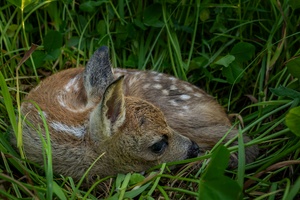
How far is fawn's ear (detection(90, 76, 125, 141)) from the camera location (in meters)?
3.00

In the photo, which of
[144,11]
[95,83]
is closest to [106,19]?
[144,11]

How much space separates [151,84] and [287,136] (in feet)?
2.89

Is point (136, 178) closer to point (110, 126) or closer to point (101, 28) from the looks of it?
point (110, 126)

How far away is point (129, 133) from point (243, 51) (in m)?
1.12

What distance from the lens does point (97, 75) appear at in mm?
3451

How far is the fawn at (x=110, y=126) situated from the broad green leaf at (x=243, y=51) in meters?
0.46

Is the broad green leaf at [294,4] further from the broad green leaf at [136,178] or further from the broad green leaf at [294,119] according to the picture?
the broad green leaf at [136,178]

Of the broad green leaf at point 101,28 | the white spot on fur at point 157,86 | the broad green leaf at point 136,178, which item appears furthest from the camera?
the broad green leaf at point 101,28

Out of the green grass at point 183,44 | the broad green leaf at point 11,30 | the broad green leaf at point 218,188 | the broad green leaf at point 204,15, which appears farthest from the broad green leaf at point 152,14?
the broad green leaf at point 218,188

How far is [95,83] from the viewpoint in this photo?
3441 mm

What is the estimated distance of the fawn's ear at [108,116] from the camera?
300cm

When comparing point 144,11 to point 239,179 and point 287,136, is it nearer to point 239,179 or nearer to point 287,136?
point 287,136

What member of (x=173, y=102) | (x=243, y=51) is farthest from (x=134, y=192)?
(x=243, y=51)

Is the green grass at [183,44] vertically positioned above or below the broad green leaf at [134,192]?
above
